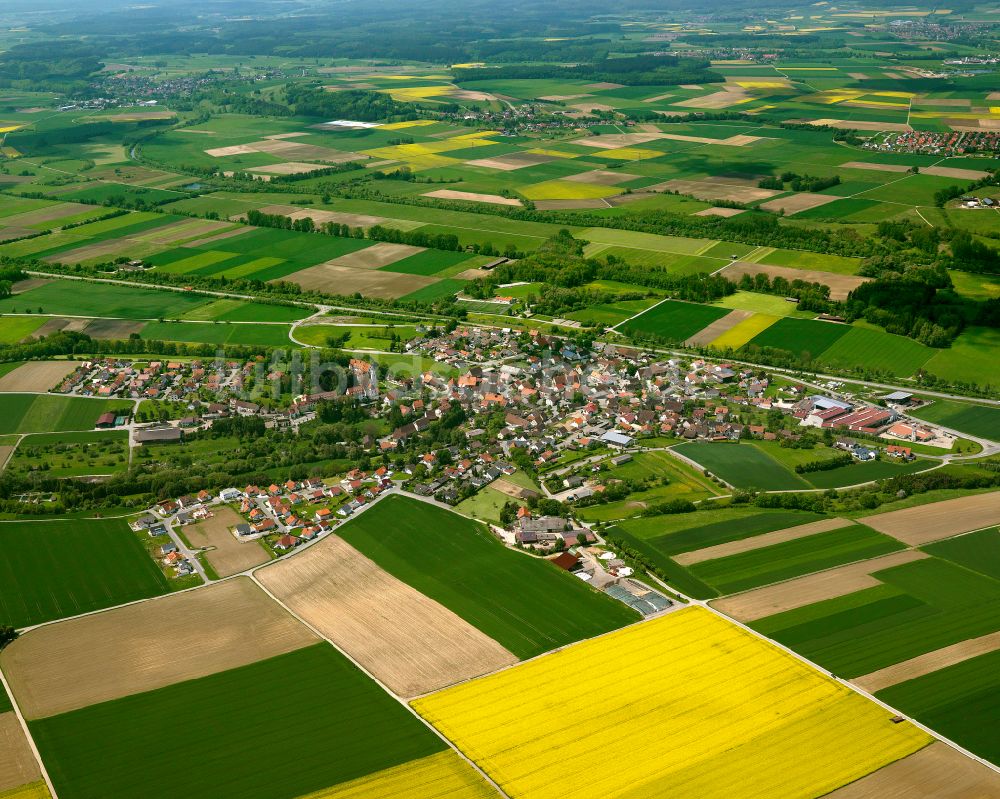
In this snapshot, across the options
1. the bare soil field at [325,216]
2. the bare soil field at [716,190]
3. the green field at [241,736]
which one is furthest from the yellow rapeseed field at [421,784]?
the bare soil field at [716,190]

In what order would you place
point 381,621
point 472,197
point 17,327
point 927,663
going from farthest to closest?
point 472,197, point 17,327, point 381,621, point 927,663

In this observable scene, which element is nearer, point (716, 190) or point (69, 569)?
point (69, 569)

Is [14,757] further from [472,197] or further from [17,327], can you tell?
[472,197]

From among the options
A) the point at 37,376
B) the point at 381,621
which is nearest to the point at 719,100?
the point at 37,376

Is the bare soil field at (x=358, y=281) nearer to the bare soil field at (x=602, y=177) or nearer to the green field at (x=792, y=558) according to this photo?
the bare soil field at (x=602, y=177)

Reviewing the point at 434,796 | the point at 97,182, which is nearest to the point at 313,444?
the point at 434,796

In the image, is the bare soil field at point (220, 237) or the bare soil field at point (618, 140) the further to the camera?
the bare soil field at point (618, 140)
